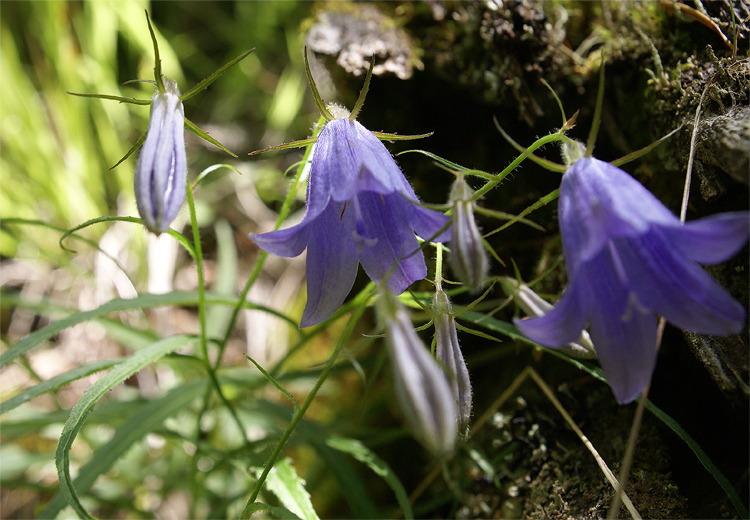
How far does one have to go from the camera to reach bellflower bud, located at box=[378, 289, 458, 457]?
912mm

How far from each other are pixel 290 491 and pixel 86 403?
0.63 m

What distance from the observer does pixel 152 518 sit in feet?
6.85

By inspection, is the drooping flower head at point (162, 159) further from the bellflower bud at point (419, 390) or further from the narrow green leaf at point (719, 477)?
the narrow green leaf at point (719, 477)

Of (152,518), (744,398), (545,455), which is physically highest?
(744,398)

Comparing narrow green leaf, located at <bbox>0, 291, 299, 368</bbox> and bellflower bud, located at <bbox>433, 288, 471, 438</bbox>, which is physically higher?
bellflower bud, located at <bbox>433, 288, 471, 438</bbox>

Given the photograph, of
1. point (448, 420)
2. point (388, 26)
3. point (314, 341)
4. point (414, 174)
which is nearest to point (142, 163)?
point (448, 420)

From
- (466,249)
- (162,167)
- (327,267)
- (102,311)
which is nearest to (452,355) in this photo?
(466,249)

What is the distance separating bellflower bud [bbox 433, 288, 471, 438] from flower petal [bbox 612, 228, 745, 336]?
1.51ft

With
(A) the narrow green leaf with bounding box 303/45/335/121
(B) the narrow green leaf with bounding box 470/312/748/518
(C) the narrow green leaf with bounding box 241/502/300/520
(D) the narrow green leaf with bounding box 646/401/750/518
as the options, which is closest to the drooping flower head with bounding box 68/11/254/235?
(A) the narrow green leaf with bounding box 303/45/335/121

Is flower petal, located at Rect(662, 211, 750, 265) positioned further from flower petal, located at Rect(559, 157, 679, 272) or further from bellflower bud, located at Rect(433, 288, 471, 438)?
bellflower bud, located at Rect(433, 288, 471, 438)

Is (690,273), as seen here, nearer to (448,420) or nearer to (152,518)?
(448,420)

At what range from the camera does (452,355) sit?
1.27 metres

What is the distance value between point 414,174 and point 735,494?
1.56m

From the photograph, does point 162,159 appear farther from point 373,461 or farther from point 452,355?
point 373,461
